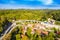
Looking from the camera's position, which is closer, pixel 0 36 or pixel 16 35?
pixel 16 35

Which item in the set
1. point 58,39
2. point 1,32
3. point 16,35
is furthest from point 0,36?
point 58,39

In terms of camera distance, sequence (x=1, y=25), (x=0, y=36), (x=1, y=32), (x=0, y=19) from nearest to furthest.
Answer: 1. (x=0, y=36)
2. (x=1, y=32)
3. (x=1, y=25)
4. (x=0, y=19)

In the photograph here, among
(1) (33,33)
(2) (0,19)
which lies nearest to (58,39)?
(1) (33,33)

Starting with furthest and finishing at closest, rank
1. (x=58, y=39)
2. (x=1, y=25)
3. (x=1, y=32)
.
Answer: (x=1, y=25) → (x=1, y=32) → (x=58, y=39)

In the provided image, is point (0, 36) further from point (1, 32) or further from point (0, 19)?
point (0, 19)

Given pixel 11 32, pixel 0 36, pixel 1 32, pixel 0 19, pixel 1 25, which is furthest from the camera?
pixel 0 19

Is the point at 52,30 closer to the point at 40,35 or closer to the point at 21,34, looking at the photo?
the point at 40,35

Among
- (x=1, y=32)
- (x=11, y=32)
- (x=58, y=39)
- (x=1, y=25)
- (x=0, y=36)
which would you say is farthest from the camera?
(x=1, y=25)

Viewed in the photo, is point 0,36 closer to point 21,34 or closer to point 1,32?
point 1,32
